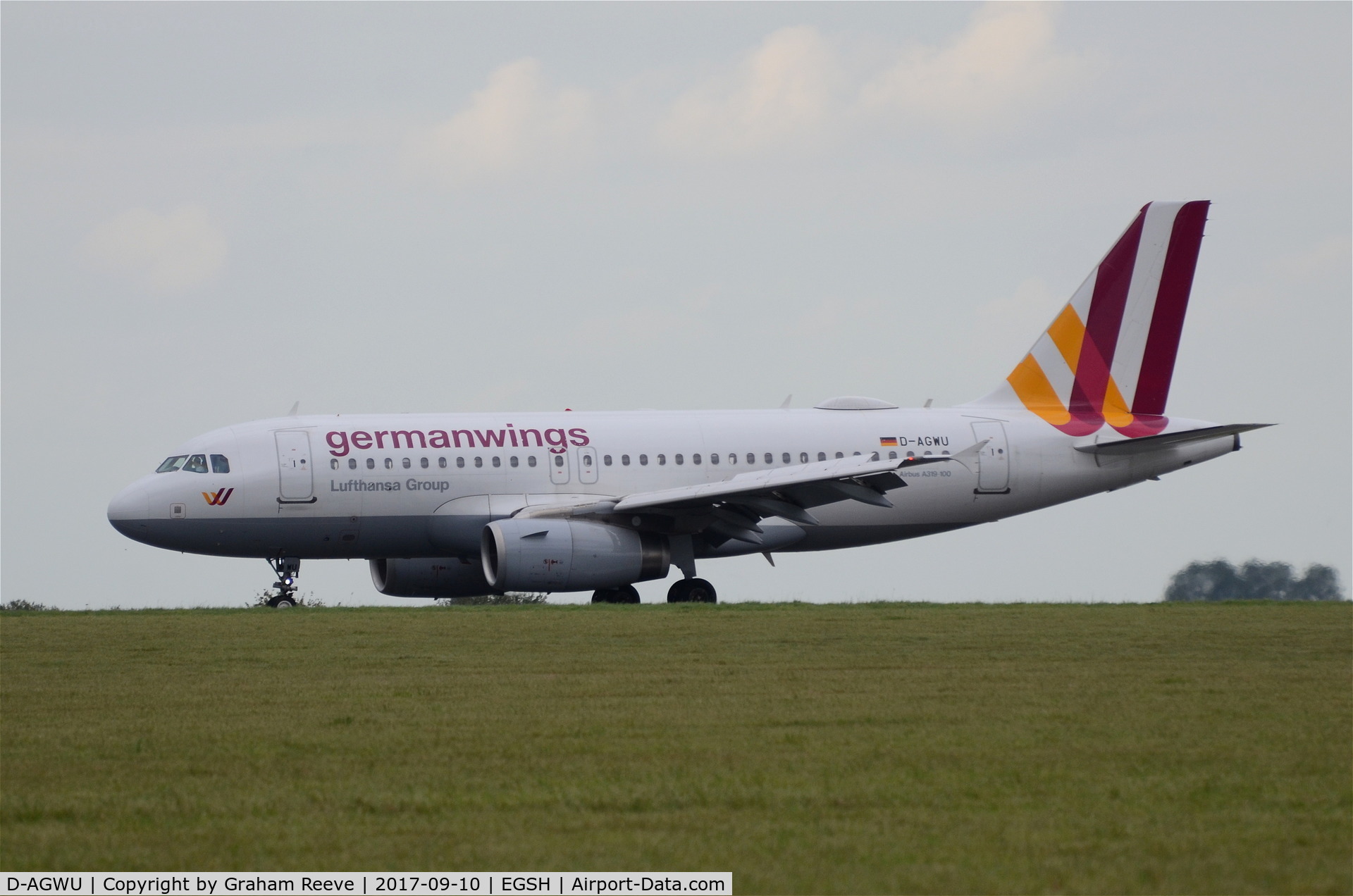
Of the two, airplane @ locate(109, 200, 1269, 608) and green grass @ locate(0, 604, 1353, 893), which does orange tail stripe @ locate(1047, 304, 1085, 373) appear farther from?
green grass @ locate(0, 604, 1353, 893)

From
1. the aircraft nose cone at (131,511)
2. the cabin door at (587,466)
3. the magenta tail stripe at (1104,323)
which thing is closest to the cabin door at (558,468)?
the cabin door at (587,466)

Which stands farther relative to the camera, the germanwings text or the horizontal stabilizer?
the horizontal stabilizer

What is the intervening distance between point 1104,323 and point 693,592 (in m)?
9.79

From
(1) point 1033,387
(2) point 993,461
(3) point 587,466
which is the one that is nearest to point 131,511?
(3) point 587,466

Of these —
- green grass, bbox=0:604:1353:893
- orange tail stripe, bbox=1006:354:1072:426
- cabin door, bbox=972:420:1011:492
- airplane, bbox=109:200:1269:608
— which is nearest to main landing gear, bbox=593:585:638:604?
airplane, bbox=109:200:1269:608

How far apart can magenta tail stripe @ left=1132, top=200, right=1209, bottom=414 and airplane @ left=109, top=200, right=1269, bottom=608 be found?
0.04m

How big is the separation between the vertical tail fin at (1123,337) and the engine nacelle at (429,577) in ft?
32.3

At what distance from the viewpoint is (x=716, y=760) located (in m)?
10.0

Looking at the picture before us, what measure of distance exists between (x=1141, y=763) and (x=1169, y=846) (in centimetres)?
211

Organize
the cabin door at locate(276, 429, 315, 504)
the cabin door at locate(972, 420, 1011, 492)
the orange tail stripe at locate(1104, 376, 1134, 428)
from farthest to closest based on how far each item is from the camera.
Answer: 1. the orange tail stripe at locate(1104, 376, 1134, 428)
2. the cabin door at locate(972, 420, 1011, 492)
3. the cabin door at locate(276, 429, 315, 504)

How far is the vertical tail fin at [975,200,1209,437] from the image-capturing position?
32.1 metres

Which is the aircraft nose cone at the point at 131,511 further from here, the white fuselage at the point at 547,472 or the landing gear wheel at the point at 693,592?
the landing gear wheel at the point at 693,592

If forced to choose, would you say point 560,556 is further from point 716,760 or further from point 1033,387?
point 716,760

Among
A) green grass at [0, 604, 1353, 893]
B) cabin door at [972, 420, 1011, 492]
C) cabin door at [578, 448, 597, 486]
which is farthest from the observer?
cabin door at [972, 420, 1011, 492]
